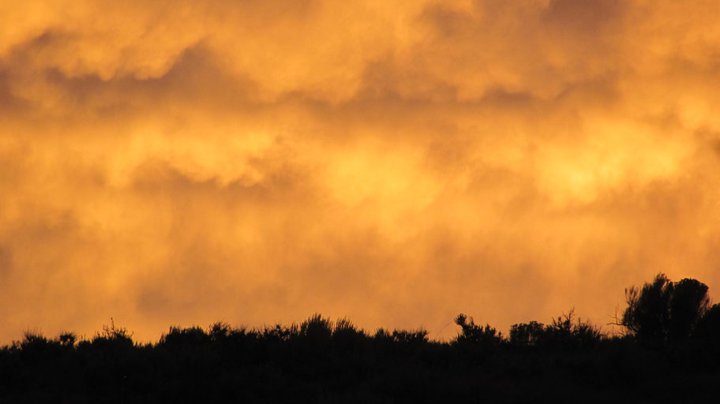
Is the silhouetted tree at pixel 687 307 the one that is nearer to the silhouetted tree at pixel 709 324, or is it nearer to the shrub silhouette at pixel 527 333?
the silhouetted tree at pixel 709 324

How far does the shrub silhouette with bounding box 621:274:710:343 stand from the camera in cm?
2722

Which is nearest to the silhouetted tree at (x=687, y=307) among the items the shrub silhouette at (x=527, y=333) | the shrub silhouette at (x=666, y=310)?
the shrub silhouette at (x=666, y=310)

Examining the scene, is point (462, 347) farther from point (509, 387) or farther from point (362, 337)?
point (509, 387)

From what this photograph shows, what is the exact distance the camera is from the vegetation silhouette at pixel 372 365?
19406 millimetres

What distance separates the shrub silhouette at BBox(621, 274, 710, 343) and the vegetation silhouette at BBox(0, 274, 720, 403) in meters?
0.06

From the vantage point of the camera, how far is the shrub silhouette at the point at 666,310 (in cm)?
2722

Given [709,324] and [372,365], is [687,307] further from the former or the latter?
[372,365]

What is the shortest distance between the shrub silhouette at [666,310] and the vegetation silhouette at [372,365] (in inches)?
2.3

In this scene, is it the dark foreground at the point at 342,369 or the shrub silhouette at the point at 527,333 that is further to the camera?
the shrub silhouette at the point at 527,333

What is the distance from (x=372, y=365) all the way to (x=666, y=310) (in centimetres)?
1085

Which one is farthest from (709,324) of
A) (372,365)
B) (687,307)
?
(372,365)

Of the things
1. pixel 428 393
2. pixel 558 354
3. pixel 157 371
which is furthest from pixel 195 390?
pixel 558 354

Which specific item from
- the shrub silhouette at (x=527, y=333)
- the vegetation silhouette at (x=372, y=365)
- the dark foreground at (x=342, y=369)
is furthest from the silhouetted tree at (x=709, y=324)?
the shrub silhouette at (x=527, y=333)

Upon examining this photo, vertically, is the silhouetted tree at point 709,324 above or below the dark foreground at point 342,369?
above
